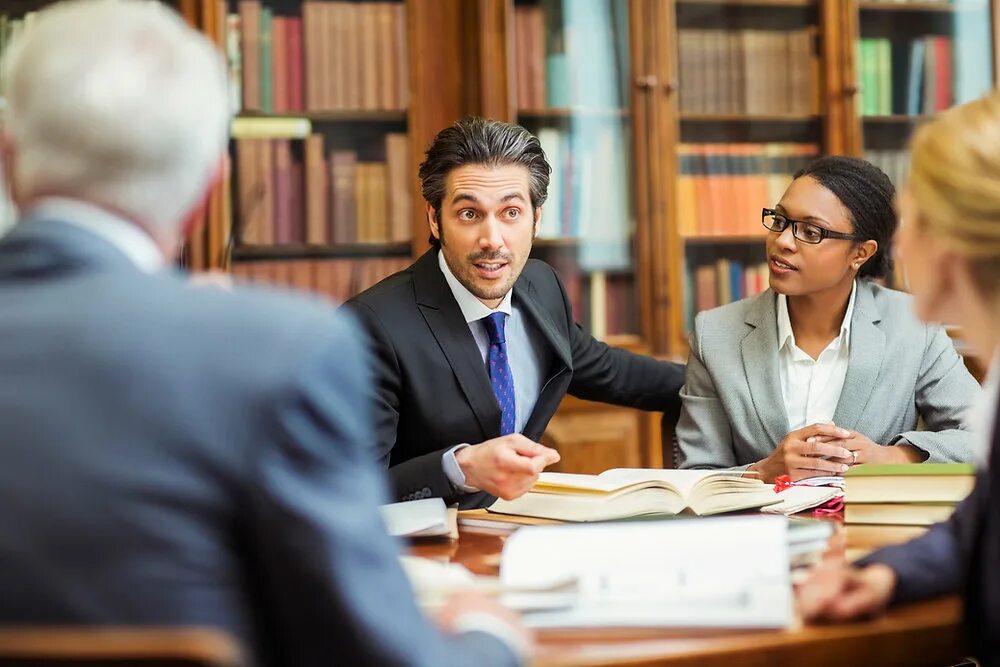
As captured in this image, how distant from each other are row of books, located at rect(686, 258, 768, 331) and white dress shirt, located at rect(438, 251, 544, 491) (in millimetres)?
1492

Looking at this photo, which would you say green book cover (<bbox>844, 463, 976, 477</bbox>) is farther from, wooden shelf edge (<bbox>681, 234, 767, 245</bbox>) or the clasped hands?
wooden shelf edge (<bbox>681, 234, 767, 245</bbox>)

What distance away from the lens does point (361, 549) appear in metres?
Result: 0.88

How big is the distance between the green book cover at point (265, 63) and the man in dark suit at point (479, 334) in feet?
3.89

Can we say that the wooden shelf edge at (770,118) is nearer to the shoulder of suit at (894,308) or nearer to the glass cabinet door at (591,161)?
the glass cabinet door at (591,161)

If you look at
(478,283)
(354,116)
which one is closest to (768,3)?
(354,116)

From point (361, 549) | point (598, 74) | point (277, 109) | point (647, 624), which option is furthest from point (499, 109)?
point (361, 549)

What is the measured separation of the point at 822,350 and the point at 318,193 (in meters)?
1.77

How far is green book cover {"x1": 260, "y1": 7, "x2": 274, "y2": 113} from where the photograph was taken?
11.8 ft

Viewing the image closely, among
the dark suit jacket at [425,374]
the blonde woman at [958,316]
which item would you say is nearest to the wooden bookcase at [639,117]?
the dark suit jacket at [425,374]

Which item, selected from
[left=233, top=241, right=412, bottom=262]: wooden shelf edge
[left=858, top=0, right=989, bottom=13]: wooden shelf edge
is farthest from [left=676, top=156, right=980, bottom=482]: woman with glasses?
[left=858, top=0, right=989, bottom=13]: wooden shelf edge

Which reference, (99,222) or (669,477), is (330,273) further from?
(99,222)

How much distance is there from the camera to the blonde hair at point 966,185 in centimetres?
124

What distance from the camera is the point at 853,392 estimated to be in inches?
94.7

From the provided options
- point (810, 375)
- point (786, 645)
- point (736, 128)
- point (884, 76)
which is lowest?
point (786, 645)
